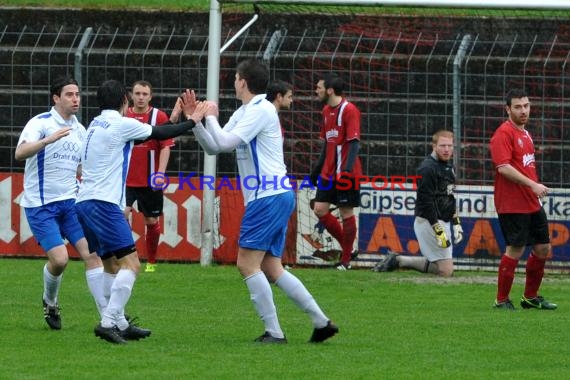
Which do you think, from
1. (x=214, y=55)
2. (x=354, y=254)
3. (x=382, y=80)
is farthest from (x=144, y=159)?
(x=382, y=80)

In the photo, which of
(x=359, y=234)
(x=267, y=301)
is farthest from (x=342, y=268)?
(x=267, y=301)

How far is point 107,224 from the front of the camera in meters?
9.91

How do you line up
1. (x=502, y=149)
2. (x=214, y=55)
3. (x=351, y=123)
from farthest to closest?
(x=214, y=55), (x=351, y=123), (x=502, y=149)

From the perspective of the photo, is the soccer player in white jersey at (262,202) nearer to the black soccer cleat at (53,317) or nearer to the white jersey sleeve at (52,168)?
the white jersey sleeve at (52,168)

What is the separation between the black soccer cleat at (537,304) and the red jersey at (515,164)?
2.87 ft

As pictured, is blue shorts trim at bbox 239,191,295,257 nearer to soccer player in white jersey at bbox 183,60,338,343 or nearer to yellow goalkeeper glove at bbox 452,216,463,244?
soccer player in white jersey at bbox 183,60,338,343

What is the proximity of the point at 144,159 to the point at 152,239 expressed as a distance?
0.95m

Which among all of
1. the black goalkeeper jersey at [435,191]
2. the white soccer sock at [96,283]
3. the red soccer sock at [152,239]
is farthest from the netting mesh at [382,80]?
the white soccer sock at [96,283]

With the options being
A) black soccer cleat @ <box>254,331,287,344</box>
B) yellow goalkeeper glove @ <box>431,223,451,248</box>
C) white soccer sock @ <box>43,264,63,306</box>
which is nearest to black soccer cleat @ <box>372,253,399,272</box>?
yellow goalkeeper glove @ <box>431,223,451,248</box>

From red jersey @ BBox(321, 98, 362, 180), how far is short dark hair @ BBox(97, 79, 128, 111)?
6.25 meters

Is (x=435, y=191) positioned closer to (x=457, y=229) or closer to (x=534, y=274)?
(x=457, y=229)

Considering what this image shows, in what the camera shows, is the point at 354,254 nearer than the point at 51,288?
No

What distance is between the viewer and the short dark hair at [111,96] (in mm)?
10023

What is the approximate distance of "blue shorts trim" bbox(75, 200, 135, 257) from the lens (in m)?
9.91
